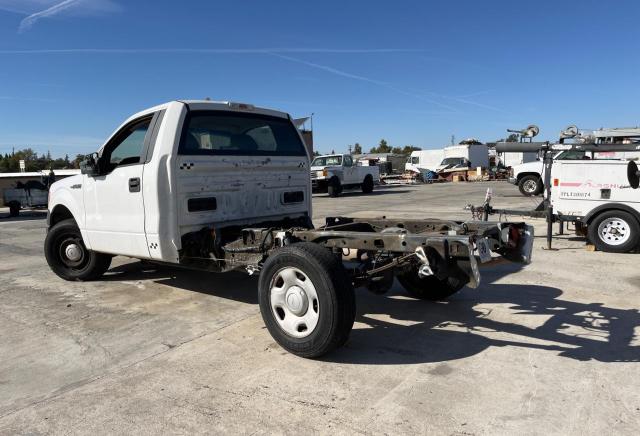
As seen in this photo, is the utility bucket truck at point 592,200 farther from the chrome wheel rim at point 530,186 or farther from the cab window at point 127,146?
the chrome wheel rim at point 530,186

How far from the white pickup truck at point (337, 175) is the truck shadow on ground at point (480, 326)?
1712 centimetres

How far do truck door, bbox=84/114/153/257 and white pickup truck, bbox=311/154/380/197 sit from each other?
1681cm

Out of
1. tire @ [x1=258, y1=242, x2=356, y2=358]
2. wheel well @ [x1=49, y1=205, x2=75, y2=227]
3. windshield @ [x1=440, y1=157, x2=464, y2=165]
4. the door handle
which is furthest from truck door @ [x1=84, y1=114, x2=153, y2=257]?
windshield @ [x1=440, y1=157, x2=464, y2=165]

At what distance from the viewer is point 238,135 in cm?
543

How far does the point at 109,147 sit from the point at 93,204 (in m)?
0.73

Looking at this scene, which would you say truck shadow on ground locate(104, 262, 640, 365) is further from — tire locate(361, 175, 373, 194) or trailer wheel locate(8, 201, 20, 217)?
tire locate(361, 175, 373, 194)

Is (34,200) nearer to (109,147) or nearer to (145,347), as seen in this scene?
(109,147)

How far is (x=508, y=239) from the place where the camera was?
4.20 metres

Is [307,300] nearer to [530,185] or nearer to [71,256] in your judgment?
[71,256]

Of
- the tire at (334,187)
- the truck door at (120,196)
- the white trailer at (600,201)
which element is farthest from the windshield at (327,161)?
the truck door at (120,196)

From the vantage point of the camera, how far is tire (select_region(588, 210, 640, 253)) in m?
7.80

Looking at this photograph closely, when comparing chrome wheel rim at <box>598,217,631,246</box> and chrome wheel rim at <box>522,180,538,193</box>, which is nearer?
chrome wheel rim at <box>598,217,631,246</box>

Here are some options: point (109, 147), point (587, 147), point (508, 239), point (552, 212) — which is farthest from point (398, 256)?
point (552, 212)

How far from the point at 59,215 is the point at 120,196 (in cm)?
212
